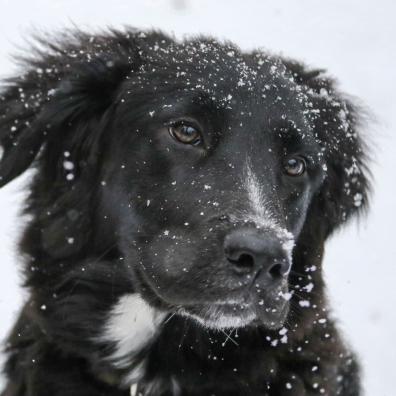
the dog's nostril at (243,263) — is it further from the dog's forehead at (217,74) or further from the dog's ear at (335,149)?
the dog's ear at (335,149)

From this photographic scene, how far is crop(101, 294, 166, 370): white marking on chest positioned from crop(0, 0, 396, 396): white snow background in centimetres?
A: 210

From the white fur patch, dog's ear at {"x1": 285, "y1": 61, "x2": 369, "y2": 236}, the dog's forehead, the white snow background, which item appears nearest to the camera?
the white fur patch

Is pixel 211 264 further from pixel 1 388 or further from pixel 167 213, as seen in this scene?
pixel 1 388

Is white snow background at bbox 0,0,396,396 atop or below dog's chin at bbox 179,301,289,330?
atop

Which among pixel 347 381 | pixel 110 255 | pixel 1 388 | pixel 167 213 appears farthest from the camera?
pixel 347 381

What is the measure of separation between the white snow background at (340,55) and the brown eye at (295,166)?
263 centimetres

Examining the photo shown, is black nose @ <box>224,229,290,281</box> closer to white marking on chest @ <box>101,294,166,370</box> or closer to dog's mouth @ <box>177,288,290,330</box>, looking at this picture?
dog's mouth @ <box>177,288,290,330</box>

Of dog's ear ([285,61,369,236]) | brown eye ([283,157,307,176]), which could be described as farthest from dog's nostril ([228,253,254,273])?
dog's ear ([285,61,369,236])

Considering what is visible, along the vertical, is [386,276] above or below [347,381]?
above

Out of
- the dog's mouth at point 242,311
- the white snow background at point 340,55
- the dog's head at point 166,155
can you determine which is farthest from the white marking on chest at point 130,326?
the white snow background at point 340,55

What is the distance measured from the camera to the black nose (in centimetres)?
310

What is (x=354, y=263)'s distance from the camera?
7301 mm

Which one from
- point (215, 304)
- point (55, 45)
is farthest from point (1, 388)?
point (55, 45)

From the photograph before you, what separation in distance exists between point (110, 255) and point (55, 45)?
1.24 m
